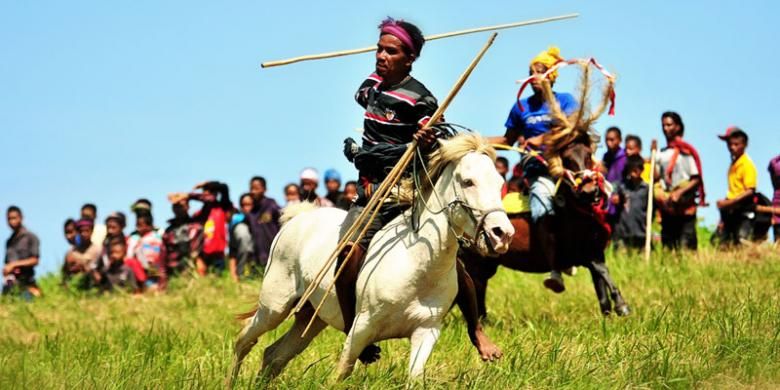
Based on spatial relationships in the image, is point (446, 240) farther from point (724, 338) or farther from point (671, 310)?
point (671, 310)

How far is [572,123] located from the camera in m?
11.9

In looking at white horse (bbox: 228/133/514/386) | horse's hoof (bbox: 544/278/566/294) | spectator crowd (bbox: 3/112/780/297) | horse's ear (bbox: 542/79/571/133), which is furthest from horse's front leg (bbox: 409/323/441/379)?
spectator crowd (bbox: 3/112/780/297)

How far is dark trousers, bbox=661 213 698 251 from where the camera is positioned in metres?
15.5

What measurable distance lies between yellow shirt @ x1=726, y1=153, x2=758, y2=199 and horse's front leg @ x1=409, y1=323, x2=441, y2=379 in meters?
8.14

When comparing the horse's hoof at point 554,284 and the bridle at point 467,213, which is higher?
the bridle at point 467,213

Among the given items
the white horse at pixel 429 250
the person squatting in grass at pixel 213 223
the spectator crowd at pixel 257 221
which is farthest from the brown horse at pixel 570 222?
the person squatting in grass at pixel 213 223

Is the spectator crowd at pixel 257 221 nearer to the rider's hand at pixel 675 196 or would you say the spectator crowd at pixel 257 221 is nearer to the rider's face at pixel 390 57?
the rider's hand at pixel 675 196

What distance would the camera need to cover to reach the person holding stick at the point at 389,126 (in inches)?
330

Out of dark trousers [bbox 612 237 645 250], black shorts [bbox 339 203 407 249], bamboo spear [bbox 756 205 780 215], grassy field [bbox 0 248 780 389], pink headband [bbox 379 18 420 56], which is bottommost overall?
grassy field [bbox 0 248 780 389]

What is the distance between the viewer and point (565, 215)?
40.8 ft

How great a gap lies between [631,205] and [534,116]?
4.19 meters

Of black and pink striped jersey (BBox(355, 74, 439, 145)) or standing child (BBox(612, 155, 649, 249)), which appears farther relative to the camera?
standing child (BBox(612, 155, 649, 249))

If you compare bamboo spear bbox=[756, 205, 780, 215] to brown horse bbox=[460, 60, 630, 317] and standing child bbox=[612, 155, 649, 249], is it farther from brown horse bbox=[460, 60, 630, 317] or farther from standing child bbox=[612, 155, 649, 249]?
brown horse bbox=[460, 60, 630, 317]

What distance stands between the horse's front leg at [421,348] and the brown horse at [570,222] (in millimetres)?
4001
